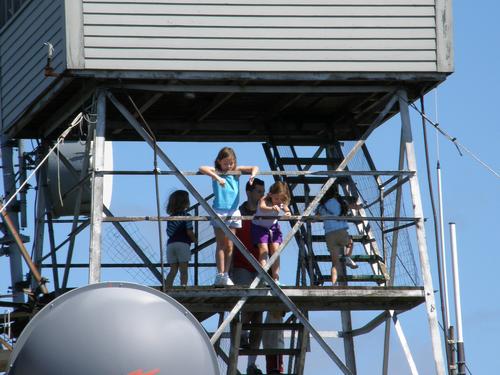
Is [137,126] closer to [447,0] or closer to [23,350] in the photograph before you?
[447,0]

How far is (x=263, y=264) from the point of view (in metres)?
19.2

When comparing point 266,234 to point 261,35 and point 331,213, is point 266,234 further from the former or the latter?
point 261,35

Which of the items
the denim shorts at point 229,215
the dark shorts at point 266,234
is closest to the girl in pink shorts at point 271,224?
the dark shorts at point 266,234

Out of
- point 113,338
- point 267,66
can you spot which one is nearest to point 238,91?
point 267,66

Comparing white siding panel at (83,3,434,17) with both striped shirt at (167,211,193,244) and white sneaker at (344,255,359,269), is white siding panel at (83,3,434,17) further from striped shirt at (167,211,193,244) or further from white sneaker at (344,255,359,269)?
white sneaker at (344,255,359,269)

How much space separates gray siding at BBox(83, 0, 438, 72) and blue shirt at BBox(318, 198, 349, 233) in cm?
204

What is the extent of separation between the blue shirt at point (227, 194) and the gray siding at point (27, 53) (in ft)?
9.00

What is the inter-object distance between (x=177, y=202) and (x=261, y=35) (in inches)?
105

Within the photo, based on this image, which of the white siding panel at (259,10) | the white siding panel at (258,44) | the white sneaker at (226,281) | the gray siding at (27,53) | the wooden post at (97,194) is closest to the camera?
the wooden post at (97,194)

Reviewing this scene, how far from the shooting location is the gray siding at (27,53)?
20.0 metres

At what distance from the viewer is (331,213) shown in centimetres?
2042

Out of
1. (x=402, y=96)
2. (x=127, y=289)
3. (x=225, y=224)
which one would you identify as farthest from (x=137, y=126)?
(x=127, y=289)

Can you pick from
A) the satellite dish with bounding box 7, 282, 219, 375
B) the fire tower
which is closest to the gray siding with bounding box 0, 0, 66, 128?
the fire tower

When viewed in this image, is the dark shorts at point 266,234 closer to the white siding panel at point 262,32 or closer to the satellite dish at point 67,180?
the white siding panel at point 262,32
